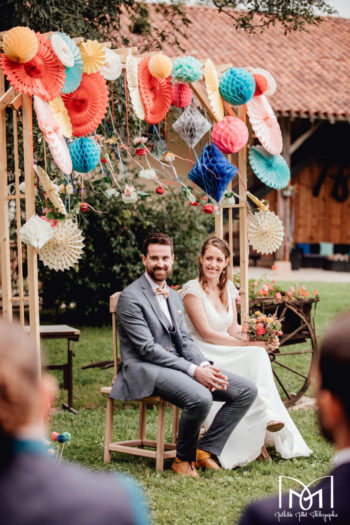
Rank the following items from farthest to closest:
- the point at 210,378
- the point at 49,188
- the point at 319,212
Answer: the point at 319,212 → the point at 210,378 → the point at 49,188

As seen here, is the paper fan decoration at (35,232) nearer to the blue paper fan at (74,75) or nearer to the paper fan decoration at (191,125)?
the blue paper fan at (74,75)

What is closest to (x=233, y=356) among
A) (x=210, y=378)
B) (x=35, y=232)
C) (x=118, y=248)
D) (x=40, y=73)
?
(x=210, y=378)

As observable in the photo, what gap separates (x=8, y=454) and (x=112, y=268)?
7937 millimetres

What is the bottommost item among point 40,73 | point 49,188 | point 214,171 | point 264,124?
point 49,188

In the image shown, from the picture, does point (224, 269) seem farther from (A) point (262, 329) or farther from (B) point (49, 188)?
(B) point (49, 188)

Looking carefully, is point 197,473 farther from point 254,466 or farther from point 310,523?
point 310,523

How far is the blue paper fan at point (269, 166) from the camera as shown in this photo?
4898 mm

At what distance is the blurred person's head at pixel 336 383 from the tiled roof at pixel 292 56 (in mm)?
12192

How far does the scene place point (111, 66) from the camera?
14.1 ft

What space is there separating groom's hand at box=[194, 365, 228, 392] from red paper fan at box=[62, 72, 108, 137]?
1.71 metres

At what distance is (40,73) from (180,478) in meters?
2.54

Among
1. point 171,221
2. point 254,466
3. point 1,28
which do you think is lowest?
point 254,466

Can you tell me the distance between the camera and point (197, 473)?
399cm

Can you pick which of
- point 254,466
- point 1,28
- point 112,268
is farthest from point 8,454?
point 112,268
